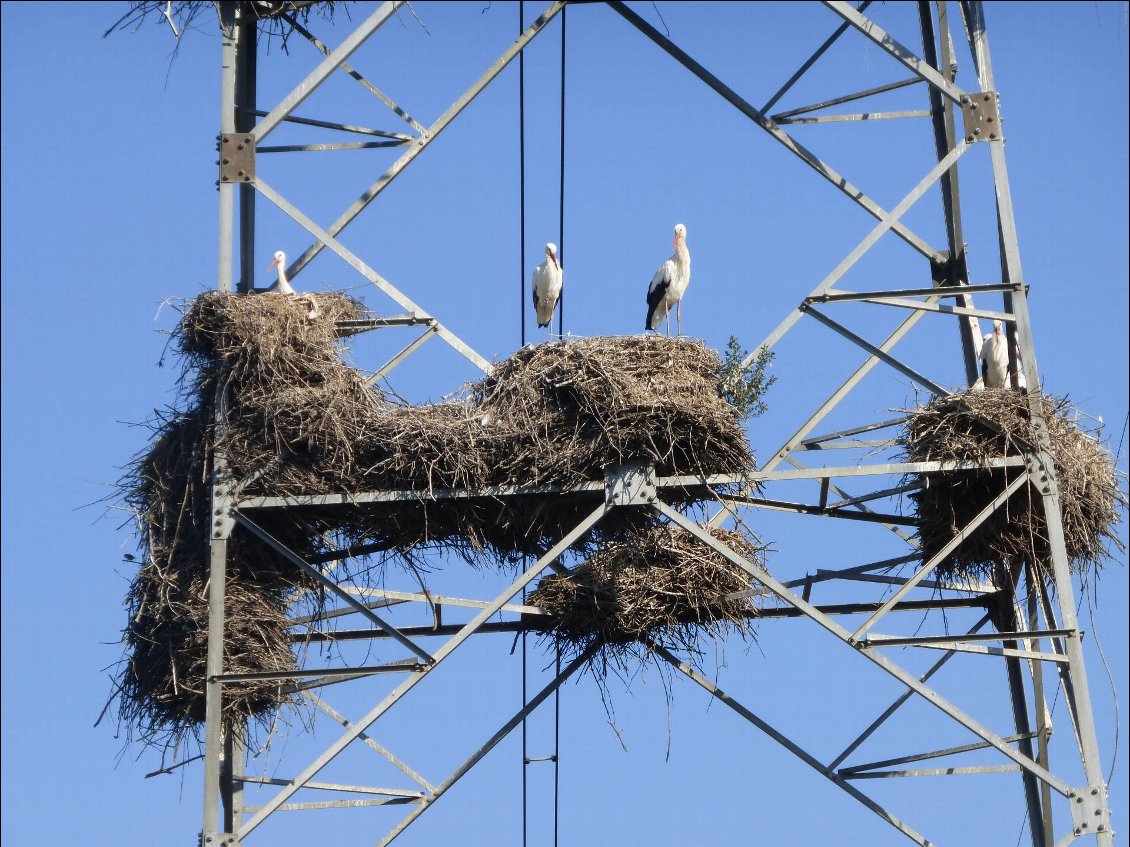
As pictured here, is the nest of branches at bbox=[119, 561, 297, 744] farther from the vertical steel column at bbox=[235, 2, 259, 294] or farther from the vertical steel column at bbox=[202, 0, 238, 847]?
the vertical steel column at bbox=[235, 2, 259, 294]

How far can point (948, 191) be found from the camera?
1529 centimetres

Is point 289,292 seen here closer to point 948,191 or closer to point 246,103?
point 246,103

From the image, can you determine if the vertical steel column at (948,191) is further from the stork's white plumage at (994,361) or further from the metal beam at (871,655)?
the metal beam at (871,655)

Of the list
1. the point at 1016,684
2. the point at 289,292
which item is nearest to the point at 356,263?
the point at 289,292

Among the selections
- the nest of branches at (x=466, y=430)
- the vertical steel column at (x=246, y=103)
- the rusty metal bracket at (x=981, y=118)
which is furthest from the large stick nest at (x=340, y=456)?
the rusty metal bracket at (x=981, y=118)

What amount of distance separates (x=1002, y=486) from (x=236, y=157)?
18.0 feet

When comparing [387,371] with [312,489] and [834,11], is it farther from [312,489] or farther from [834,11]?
[834,11]

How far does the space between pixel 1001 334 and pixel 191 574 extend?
21.7 ft

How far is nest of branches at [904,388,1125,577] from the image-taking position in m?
13.1

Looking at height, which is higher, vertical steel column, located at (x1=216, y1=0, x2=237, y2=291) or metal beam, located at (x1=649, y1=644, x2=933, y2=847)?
vertical steel column, located at (x1=216, y1=0, x2=237, y2=291)

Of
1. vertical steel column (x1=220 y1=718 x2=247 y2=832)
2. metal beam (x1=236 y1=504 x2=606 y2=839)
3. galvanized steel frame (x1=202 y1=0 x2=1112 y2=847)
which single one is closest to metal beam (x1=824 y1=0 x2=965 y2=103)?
galvanized steel frame (x1=202 y1=0 x2=1112 y2=847)

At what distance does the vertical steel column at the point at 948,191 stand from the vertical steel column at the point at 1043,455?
79cm

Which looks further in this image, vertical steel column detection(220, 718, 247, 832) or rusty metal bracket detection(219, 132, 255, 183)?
rusty metal bracket detection(219, 132, 255, 183)

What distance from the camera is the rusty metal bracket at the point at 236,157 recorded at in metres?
13.9
